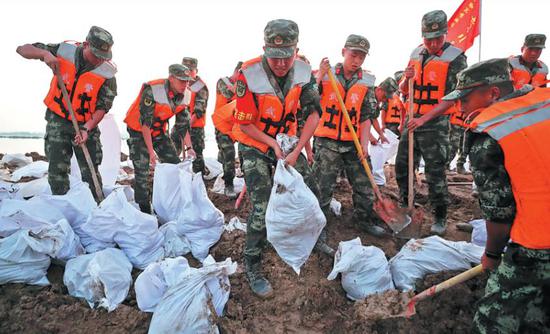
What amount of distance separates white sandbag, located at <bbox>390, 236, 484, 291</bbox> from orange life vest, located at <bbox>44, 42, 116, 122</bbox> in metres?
3.58

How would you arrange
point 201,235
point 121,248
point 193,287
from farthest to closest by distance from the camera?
1. point 201,235
2. point 121,248
3. point 193,287

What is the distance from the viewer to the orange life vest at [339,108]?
3.53 metres

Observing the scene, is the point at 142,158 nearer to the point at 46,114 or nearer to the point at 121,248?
the point at 46,114

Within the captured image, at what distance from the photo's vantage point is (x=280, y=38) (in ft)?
8.00

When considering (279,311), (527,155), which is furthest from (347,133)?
(527,155)

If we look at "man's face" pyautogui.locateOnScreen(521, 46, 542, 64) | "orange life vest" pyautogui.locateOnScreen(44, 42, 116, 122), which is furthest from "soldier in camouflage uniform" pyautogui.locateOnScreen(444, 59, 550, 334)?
"man's face" pyautogui.locateOnScreen(521, 46, 542, 64)

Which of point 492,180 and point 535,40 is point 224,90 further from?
point 535,40

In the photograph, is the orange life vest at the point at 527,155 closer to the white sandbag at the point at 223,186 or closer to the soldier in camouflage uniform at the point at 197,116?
the white sandbag at the point at 223,186

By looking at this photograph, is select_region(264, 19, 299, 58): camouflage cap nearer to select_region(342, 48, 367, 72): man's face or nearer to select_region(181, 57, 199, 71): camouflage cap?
select_region(342, 48, 367, 72): man's face

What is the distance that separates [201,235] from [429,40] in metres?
3.17

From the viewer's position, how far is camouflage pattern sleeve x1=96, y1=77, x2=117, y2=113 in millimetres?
3797

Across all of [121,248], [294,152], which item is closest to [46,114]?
[121,248]

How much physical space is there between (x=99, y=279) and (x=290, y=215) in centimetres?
155

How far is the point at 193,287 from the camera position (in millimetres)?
2295
